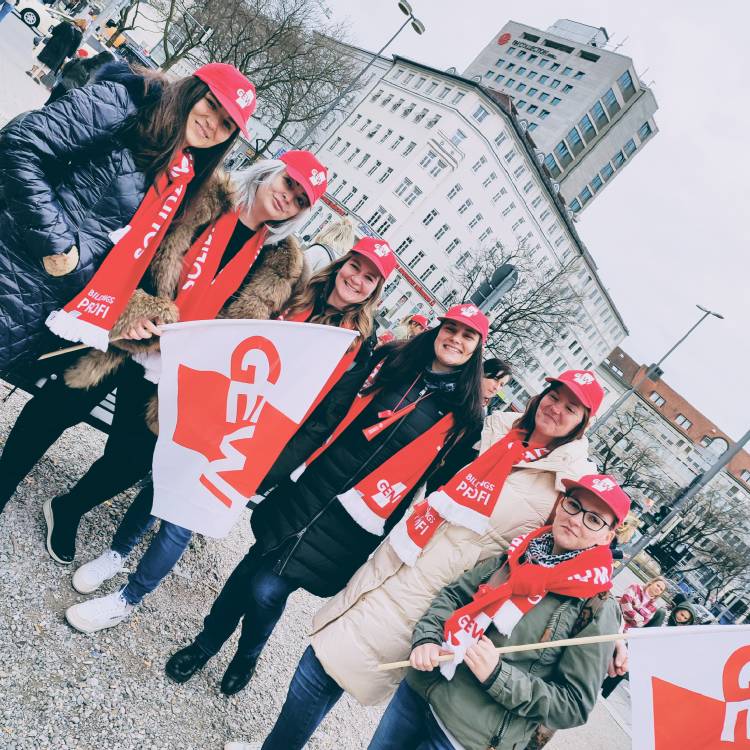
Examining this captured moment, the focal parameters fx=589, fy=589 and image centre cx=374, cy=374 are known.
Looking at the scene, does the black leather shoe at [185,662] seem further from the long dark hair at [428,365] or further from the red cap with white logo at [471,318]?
the red cap with white logo at [471,318]

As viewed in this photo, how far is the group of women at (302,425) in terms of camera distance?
244 centimetres

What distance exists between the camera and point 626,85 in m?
68.4

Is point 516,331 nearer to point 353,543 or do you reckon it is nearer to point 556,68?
point 353,543

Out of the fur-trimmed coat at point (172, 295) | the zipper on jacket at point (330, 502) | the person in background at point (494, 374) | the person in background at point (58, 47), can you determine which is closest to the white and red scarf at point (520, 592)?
the zipper on jacket at point (330, 502)

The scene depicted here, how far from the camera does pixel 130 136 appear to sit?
2479 millimetres

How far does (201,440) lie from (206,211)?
111 cm

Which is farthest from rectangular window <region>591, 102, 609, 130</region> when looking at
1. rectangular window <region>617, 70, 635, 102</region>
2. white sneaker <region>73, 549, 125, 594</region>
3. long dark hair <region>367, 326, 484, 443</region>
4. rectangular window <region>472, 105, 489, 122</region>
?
white sneaker <region>73, 549, 125, 594</region>

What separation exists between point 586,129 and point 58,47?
64.8m

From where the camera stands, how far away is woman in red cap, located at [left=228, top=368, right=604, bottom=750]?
8.59 feet

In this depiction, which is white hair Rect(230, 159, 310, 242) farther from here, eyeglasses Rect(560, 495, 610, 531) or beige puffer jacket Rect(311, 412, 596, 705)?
eyeglasses Rect(560, 495, 610, 531)

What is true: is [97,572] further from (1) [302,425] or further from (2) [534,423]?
(2) [534,423]

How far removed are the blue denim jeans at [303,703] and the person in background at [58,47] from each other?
1840 cm

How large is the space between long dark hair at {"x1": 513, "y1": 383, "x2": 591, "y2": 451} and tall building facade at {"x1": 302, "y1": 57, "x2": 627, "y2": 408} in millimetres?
41443

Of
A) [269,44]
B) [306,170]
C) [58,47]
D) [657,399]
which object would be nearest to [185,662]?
[306,170]
